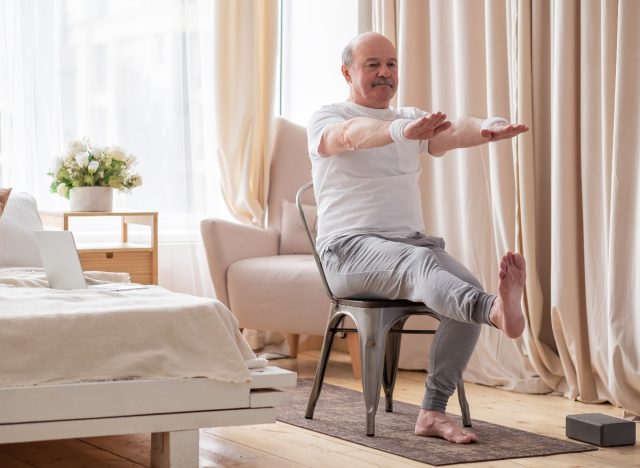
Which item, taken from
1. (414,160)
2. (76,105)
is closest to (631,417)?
(414,160)

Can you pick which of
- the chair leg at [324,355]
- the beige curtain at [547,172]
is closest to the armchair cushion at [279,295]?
the beige curtain at [547,172]

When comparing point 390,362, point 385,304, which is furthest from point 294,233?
point 385,304

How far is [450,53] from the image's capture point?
405cm

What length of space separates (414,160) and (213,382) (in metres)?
1.03

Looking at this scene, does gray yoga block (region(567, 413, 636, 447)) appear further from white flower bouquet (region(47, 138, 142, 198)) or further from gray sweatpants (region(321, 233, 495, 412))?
white flower bouquet (region(47, 138, 142, 198))

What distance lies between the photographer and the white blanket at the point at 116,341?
218 cm

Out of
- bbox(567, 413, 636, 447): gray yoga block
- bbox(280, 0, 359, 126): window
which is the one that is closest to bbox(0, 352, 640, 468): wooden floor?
bbox(567, 413, 636, 447): gray yoga block

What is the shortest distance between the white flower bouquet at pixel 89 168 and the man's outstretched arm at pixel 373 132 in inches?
57.3

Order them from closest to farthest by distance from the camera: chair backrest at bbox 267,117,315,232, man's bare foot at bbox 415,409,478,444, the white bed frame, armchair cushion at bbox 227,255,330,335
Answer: the white bed frame → man's bare foot at bbox 415,409,478,444 → armchair cushion at bbox 227,255,330,335 → chair backrest at bbox 267,117,315,232

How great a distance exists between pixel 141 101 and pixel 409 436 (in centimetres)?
244

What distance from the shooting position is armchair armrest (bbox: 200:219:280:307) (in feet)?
13.5

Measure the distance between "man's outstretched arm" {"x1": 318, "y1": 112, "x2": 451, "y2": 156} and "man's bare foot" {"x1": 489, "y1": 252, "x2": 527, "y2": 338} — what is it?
34cm

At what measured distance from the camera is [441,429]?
2.74 meters

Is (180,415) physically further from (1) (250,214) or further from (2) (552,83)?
(1) (250,214)
